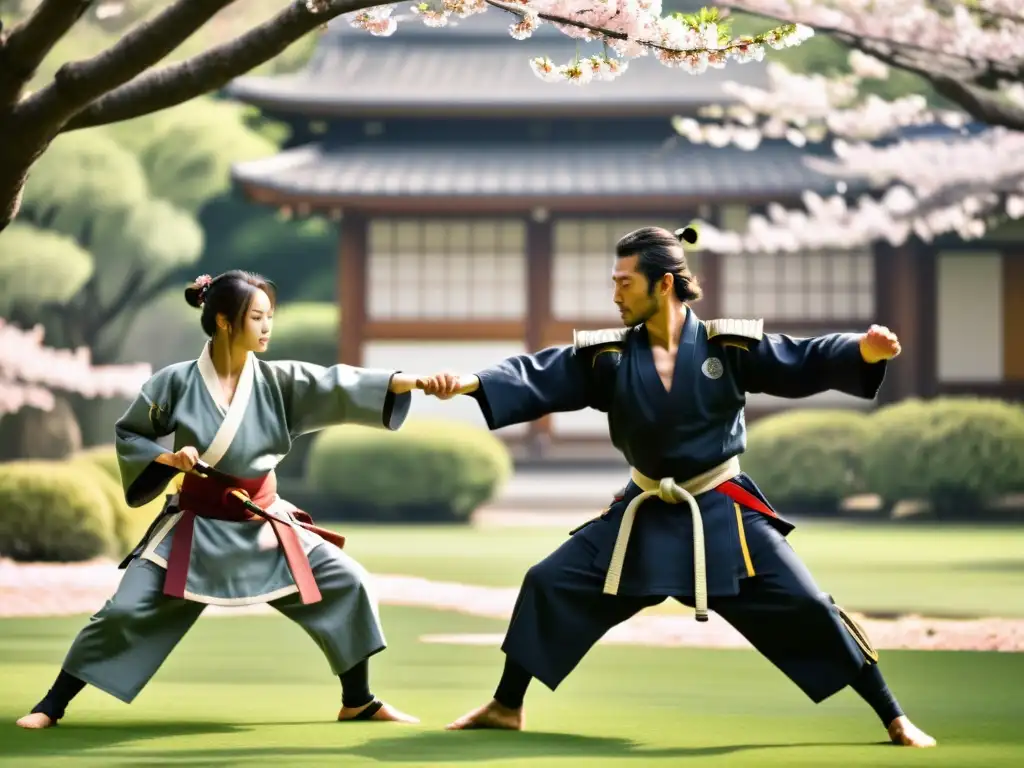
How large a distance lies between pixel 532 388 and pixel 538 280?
582 inches

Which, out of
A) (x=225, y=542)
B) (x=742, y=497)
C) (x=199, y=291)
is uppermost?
(x=199, y=291)

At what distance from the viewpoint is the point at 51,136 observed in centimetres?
627

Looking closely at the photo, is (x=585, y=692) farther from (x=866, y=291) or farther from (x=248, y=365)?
(x=866, y=291)

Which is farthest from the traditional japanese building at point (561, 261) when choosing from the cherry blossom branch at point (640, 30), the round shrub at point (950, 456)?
the cherry blossom branch at point (640, 30)

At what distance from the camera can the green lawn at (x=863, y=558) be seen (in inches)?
408

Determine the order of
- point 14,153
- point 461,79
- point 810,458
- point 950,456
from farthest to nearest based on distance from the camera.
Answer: point 461,79
point 810,458
point 950,456
point 14,153

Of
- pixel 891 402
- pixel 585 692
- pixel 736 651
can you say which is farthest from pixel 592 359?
pixel 891 402

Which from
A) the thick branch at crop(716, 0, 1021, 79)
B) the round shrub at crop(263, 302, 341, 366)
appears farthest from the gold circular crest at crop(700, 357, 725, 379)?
the round shrub at crop(263, 302, 341, 366)

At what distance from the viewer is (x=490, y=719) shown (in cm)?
538

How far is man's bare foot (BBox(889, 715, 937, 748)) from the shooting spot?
5.07 m

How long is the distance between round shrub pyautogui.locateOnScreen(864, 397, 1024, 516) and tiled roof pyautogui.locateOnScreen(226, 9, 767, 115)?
5.30 metres

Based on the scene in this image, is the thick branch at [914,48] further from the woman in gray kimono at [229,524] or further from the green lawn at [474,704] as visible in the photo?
the woman in gray kimono at [229,524]

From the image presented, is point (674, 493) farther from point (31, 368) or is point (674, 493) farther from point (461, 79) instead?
point (461, 79)

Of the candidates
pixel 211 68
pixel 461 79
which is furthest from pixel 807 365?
pixel 461 79
